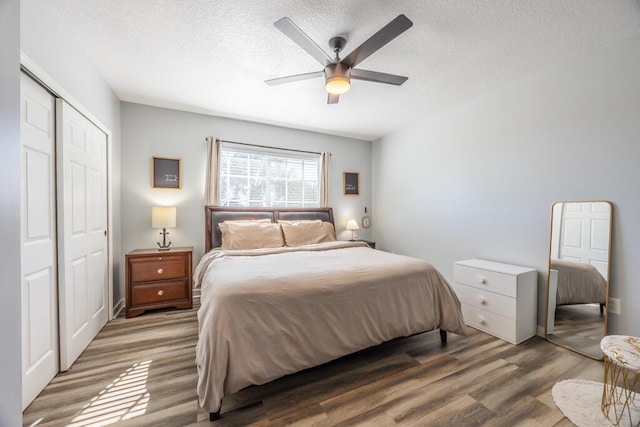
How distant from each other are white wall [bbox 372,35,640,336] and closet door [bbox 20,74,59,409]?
4.03 meters

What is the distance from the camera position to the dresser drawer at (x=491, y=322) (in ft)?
7.83

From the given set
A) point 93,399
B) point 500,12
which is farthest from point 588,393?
point 93,399

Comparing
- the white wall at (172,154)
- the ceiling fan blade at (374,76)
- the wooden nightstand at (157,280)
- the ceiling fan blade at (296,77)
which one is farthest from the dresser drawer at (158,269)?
the ceiling fan blade at (374,76)

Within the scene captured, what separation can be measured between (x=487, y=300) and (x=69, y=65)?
420 centimetres

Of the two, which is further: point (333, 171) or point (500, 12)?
point (333, 171)

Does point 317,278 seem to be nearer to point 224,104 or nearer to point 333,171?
point 224,104

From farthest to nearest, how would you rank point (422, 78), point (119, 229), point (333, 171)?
point (333, 171), point (119, 229), point (422, 78)

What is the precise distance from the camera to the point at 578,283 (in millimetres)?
2336

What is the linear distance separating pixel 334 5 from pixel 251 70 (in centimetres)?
109

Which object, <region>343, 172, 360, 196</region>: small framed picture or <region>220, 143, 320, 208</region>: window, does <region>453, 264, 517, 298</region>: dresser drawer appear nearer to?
<region>343, 172, 360, 196</region>: small framed picture

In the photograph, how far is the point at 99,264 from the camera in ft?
8.29

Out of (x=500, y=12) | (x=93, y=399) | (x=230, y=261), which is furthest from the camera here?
(x=230, y=261)

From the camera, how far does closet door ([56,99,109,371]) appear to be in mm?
1911

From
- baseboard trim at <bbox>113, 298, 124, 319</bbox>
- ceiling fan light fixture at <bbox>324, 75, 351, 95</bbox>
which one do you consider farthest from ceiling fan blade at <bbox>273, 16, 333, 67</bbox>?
baseboard trim at <bbox>113, 298, 124, 319</bbox>
